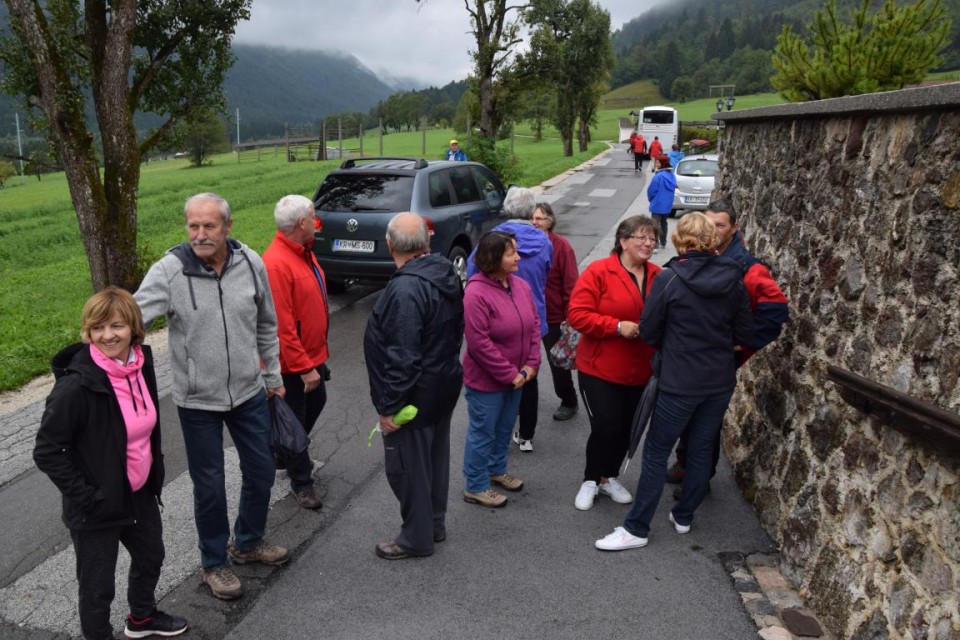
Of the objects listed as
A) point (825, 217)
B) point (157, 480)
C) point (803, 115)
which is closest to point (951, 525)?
point (825, 217)

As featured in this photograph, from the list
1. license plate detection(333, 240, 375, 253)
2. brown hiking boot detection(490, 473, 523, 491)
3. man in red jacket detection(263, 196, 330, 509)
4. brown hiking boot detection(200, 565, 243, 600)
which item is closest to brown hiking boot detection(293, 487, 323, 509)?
man in red jacket detection(263, 196, 330, 509)

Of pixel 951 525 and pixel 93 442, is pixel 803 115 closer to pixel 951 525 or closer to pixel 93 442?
pixel 951 525

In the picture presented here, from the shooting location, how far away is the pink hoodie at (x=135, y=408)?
2.81m

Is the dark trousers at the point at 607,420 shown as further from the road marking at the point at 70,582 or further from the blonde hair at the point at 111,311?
the blonde hair at the point at 111,311

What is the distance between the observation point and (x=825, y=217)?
3717mm

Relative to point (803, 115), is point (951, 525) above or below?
below

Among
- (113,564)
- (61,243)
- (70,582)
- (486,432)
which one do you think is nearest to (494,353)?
(486,432)

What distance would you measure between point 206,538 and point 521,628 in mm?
1615

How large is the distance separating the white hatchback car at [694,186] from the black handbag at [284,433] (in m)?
15.1

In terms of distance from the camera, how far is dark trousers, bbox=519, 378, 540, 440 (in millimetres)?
5013

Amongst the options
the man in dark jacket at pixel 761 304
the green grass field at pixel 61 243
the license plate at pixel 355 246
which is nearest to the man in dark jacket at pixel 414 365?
the man in dark jacket at pixel 761 304

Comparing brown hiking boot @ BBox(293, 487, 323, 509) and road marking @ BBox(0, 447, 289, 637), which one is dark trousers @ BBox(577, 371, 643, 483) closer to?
brown hiking boot @ BBox(293, 487, 323, 509)

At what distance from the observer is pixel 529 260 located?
4.91 metres

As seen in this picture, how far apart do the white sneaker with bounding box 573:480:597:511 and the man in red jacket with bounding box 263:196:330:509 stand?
1627 mm
